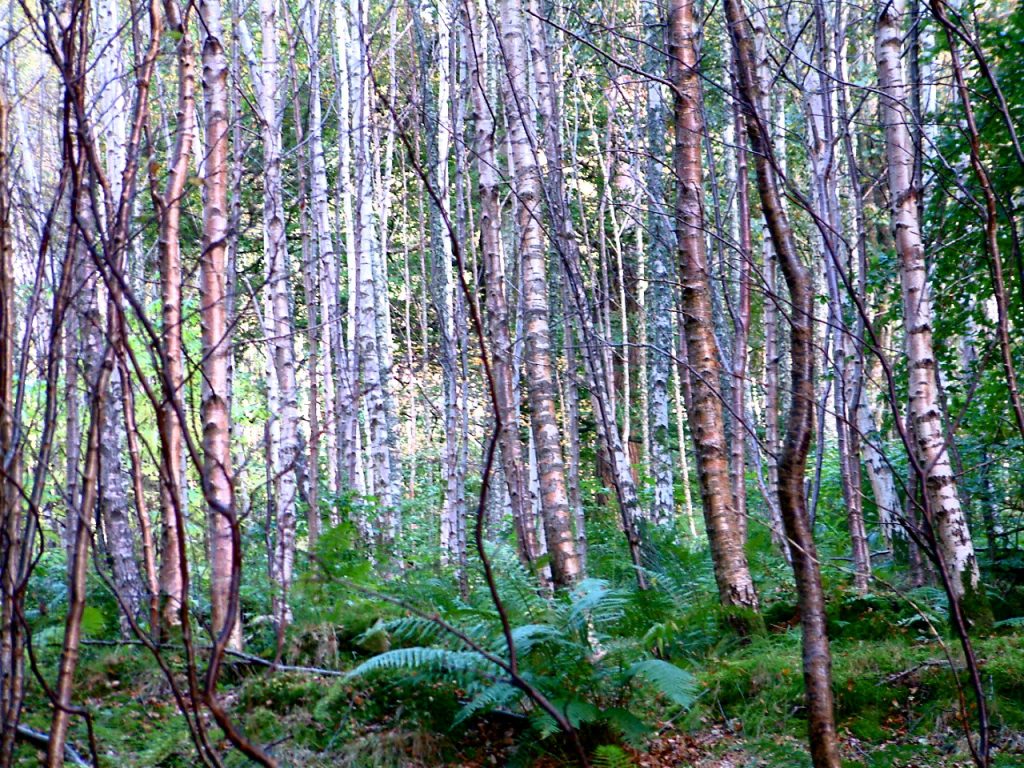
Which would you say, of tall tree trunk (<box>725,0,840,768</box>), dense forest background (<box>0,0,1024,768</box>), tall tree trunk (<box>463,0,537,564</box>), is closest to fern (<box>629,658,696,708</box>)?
dense forest background (<box>0,0,1024,768</box>)

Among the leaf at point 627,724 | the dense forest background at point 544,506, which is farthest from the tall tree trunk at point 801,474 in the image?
the leaf at point 627,724

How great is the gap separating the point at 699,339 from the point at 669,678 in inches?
94.0

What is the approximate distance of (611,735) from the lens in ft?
13.5

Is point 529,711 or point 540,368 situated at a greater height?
point 540,368

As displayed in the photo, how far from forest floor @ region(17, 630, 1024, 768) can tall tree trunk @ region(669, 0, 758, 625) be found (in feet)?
2.62

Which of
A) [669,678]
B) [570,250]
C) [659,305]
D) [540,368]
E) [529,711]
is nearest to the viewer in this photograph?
[669,678]

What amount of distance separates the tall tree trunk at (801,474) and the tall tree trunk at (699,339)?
2853 mm

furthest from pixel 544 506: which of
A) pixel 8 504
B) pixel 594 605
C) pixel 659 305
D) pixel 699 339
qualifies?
pixel 659 305

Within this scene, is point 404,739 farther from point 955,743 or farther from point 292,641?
point 955,743

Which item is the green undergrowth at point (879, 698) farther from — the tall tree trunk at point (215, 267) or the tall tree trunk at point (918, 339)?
the tall tree trunk at point (215, 267)

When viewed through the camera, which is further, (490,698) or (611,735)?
(611,735)

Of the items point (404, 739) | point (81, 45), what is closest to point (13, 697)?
point (81, 45)

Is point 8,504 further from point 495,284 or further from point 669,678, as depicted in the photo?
point 495,284

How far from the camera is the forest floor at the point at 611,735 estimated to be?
408 cm
